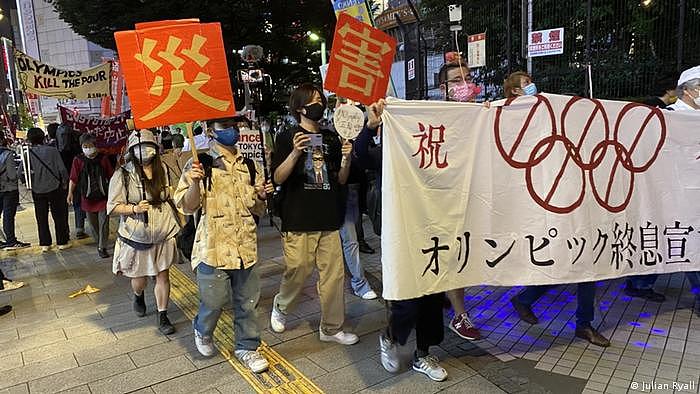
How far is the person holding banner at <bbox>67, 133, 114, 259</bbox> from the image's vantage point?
718 cm

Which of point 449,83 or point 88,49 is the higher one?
point 88,49

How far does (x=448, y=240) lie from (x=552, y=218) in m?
0.86

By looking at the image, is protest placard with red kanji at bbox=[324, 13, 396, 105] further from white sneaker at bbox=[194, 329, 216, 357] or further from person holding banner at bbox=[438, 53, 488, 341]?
white sneaker at bbox=[194, 329, 216, 357]

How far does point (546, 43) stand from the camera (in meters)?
8.23

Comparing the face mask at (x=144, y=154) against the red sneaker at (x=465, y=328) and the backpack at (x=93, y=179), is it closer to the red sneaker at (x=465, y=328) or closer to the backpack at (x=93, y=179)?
the red sneaker at (x=465, y=328)

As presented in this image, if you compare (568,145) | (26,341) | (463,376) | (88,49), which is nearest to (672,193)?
(568,145)

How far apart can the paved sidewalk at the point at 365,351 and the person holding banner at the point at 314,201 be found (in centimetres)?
52

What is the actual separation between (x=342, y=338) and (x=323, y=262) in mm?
629

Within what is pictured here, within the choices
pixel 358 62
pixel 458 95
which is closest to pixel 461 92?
pixel 458 95

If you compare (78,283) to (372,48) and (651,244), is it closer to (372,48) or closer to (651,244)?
(372,48)

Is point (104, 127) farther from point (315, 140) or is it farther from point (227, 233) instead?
point (315, 140)

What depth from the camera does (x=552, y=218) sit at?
11.7 feet

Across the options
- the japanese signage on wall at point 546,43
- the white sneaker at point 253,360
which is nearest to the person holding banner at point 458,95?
the white sneaker at point 253,360

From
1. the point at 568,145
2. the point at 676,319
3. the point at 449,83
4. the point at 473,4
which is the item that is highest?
the point at 473,4
